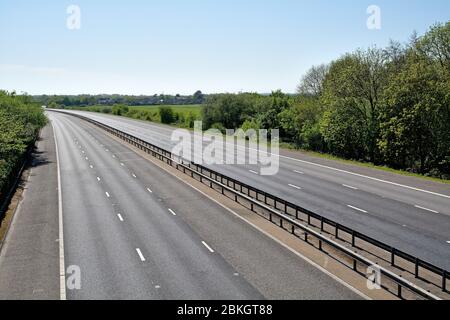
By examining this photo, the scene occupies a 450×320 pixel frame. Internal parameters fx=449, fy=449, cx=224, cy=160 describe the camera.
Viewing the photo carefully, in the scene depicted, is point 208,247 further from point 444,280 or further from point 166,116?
point 166,116

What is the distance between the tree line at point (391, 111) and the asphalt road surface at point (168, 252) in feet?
78.0

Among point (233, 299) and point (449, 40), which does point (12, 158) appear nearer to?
point (233, 299)

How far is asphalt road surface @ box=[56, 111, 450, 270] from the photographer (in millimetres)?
21136

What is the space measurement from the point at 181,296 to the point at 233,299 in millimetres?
1727

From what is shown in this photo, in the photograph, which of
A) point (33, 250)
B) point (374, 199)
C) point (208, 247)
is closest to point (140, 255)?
point (208, 247)

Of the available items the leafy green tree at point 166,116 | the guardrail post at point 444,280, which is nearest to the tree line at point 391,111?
the guardrail post at point 444,280

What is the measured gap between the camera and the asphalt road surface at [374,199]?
21136mm

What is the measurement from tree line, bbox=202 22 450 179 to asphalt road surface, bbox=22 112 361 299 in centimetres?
2379

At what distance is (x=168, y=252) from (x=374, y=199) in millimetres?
15849

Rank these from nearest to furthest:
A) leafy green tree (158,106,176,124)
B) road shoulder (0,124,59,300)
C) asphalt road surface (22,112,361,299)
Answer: asphalt road surface (22,112,361,299)
road shoulder (0,124,59,300)
leafy green tree (158,106,176,124)

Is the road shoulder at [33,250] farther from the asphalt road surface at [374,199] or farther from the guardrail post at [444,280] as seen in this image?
the asphalt road surface at [374,199]

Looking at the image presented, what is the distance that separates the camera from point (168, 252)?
19453 mm

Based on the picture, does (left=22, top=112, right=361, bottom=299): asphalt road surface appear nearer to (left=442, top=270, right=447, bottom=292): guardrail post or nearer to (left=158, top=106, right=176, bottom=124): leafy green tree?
(left=442, top=270, right=447, bottom=292): guardrail post

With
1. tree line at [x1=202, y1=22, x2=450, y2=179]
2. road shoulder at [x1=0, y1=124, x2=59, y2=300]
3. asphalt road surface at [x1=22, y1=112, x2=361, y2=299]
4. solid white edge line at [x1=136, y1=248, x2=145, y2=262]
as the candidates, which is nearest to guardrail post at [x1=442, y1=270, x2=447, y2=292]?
asphalt road surface at [x1=22, y1=112, x2=361, y2=299]
